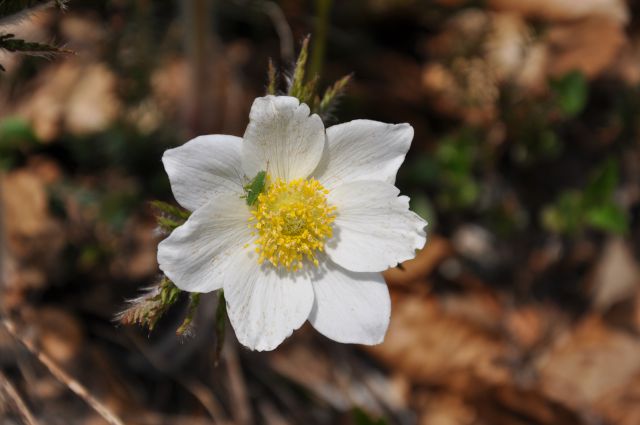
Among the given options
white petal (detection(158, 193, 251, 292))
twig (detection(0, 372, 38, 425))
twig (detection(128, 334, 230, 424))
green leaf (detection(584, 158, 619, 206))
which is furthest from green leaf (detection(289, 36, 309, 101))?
green leaf (detection(584, 158, 619, 206))

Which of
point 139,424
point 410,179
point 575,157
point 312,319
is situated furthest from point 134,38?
point 575,157

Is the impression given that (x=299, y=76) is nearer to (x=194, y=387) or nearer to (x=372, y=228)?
(x=372, y=228)

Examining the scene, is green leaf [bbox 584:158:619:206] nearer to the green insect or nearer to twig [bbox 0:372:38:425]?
the green insect

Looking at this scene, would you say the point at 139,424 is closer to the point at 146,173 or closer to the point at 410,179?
the point at 146,173

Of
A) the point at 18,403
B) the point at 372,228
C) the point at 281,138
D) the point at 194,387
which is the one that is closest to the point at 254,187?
the point at 281,138

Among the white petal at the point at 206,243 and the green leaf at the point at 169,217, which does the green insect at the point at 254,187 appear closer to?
the white petal at the point at 206,243

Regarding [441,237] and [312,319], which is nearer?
[312,319]
